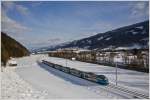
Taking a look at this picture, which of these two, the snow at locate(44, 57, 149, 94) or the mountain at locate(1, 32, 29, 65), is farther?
the mountain at locate(1, 32, 29, 65)

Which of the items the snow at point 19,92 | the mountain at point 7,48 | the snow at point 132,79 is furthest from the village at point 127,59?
the mountain at point 7,48

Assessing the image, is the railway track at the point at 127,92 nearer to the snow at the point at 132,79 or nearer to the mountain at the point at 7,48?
the snow at the point at 132,79

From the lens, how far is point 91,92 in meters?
27.2

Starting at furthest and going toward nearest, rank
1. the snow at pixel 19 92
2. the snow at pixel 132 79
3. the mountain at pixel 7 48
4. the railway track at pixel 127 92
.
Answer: the mountain at pixel 7 48 → the snow at pixel 132 79 → the railway track at pixel 127 92 → the snow at pixel 19 92

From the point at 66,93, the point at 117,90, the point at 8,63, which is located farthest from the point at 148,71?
the point at 8,63

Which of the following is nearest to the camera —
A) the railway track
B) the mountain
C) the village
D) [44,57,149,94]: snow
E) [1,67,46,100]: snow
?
[1,67,46,100]: snow

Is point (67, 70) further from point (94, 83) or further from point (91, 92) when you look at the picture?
point (91, 92)

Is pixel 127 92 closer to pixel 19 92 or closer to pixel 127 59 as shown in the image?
pixel 19 92

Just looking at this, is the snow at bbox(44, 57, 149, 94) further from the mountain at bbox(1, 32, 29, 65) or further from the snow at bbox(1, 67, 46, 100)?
the mountain at bbox(1, 32, 29, 65)

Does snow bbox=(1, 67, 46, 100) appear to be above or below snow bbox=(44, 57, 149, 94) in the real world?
above

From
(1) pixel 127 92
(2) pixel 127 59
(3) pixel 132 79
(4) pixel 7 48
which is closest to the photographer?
(1) pixel 127 92

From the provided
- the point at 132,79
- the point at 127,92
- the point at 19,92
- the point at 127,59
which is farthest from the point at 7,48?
the point at 127,92

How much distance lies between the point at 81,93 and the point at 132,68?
2629cm

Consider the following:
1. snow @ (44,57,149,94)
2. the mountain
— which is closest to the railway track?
snow @ (44,57,149,94)
